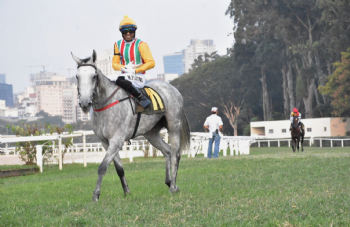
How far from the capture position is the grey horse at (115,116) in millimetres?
7078

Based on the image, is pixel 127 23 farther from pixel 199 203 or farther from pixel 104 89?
pixel 199 203

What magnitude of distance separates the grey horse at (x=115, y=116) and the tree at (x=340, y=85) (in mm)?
41017

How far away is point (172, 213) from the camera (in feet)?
19.6

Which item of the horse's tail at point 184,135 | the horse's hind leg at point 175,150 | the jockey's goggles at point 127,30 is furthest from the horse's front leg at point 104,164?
the horse's tail at point 184,135

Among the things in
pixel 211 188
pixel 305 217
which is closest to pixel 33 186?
pixel 211 188

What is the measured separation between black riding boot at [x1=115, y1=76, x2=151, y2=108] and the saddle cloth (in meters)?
0.11

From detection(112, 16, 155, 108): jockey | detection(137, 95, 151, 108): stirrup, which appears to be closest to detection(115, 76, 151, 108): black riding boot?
detection(137, 95, 151, 108): stirrup

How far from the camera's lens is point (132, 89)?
7.73 m

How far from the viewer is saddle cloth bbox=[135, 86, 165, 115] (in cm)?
795

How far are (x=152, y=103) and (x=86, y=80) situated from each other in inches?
53.4

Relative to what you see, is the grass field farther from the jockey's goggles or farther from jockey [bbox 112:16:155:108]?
the jockey's goggles

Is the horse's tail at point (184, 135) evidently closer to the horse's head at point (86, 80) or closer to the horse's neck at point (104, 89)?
the horse's neck at point (104, 89)

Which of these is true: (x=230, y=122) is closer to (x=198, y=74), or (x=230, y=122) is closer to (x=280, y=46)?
(x=198, y=74)

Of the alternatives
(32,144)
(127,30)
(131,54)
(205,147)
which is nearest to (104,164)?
(131,54)
